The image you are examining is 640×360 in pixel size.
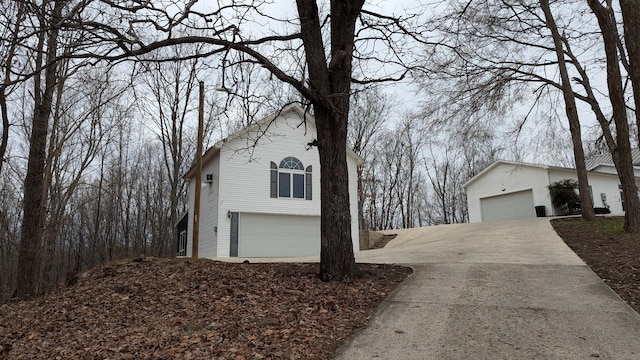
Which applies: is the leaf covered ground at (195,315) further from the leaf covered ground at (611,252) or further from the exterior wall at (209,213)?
the exterior wall at (209,213)

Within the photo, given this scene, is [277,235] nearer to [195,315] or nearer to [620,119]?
[620,119]

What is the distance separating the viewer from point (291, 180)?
1900 cm

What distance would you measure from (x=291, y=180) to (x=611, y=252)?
12435 mm

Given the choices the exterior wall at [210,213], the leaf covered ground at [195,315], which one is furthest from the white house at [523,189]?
the leaf covered ground at [195,315]

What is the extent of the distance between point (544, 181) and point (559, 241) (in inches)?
525

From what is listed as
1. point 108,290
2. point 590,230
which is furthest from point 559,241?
point 108,290

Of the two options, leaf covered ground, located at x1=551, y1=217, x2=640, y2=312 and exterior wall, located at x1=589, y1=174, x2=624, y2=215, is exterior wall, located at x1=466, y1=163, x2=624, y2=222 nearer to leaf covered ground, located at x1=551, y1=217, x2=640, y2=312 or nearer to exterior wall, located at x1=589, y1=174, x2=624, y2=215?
exterior wall, located at x1=589, y1=174, x2=624, y2=215

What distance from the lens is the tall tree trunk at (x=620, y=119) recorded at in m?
10.4

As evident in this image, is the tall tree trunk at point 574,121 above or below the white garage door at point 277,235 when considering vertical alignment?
above

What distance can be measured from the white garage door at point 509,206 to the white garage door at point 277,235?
13715mm

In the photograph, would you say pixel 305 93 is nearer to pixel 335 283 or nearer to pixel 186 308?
pixel 335 283

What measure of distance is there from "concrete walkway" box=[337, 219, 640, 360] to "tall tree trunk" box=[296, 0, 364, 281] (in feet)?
3.80

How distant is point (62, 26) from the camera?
211 inches

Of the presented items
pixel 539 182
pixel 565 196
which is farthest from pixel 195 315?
pixel 539 182
